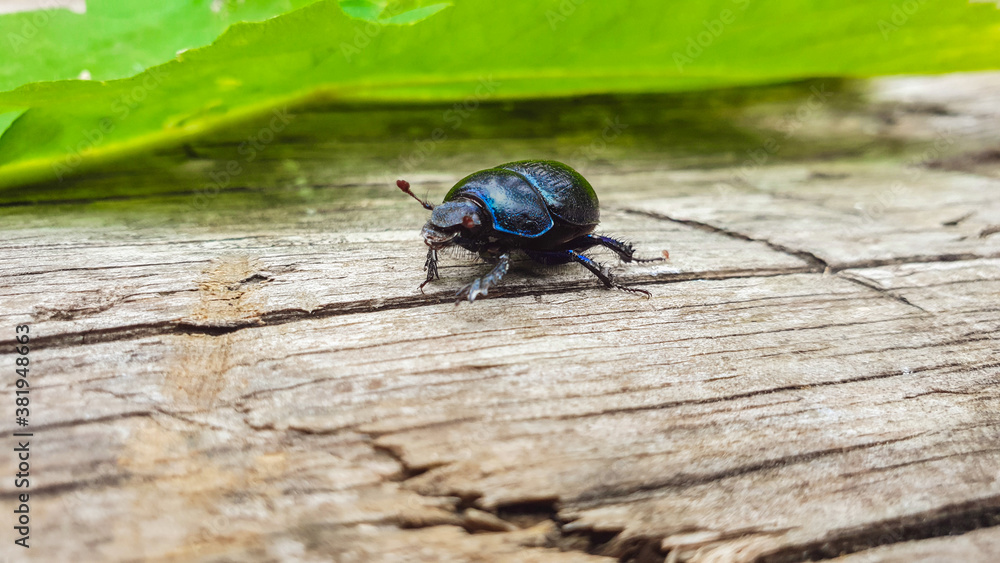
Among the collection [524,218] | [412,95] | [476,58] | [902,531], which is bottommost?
[902,531]

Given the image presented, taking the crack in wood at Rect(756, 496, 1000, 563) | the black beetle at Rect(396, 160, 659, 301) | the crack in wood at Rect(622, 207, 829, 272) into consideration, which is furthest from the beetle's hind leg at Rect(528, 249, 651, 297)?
the crack in wood at Rect(756, 496, 1000, 563)

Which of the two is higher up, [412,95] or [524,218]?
[412,95]

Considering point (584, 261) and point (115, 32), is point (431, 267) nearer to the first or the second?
point (584, 261)

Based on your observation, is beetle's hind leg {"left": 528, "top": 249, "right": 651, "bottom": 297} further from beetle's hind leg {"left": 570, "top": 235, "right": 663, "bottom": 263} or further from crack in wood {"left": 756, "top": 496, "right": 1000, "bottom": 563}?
crack in wood {"left": 756, "top": 496, "right": 1000, "bottom": 563}

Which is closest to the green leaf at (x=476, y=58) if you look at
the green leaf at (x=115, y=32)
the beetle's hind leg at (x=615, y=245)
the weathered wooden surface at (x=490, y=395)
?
the green leaf at (x=115, y=32)

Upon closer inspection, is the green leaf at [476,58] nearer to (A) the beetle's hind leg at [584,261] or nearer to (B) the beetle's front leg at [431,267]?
(B) the beetle's front leg at [431,267]

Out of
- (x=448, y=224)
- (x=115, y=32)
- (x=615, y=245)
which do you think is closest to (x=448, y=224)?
(x=448, y=224)

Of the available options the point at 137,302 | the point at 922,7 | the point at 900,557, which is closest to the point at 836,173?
the point at 922,7
